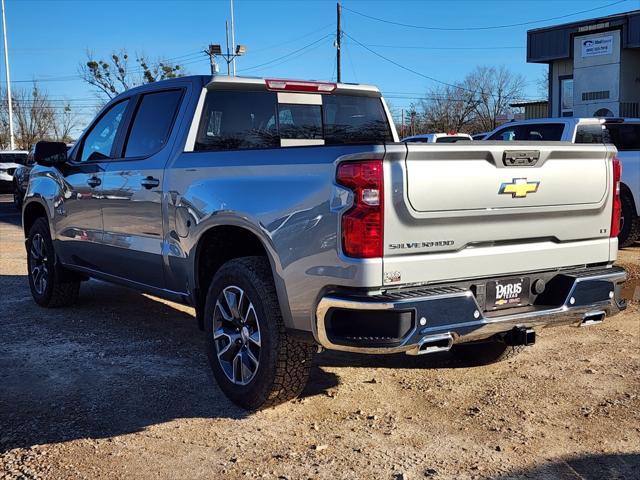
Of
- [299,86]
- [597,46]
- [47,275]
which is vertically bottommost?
[47,275]

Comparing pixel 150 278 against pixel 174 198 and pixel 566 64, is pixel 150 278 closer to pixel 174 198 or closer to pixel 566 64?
pixel 174 198

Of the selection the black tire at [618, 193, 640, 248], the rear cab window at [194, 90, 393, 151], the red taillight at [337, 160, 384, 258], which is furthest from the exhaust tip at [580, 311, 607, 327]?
the black tire at [618, 193, 640, 248]

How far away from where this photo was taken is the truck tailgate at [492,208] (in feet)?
11.3

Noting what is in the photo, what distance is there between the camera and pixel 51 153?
20.9ft

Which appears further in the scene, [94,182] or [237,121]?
[94,182]

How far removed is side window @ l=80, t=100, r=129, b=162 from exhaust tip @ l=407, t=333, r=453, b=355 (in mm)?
3371

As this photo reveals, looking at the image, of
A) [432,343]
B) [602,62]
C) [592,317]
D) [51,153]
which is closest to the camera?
[432,343]

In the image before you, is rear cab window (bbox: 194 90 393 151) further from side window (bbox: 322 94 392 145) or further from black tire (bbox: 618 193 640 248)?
black tire (bbox: 618 193 640 248)

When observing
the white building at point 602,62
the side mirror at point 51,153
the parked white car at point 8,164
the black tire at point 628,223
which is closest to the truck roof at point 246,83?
the side mirror at point 51,153

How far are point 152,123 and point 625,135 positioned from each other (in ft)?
25.2

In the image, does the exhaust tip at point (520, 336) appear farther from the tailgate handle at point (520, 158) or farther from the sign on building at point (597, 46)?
the sign on building at point (597, 46)

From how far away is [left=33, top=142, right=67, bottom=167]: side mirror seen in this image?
6.36 metres

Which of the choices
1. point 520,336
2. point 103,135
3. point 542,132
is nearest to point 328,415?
point 520,336

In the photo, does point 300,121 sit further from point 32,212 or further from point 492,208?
point 32,212
